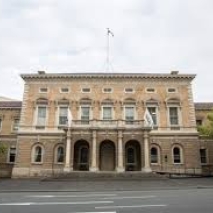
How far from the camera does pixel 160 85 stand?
37.3 metres

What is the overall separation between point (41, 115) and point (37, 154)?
4844 millimetres

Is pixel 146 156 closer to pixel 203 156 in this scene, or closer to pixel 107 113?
pixel 107 113

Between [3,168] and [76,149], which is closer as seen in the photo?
[76,149]

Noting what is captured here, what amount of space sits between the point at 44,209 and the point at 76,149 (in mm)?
24898

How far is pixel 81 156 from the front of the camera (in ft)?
117

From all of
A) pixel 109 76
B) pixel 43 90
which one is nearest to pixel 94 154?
pixel 109 76

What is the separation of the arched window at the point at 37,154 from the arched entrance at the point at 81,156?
4266 millimetres

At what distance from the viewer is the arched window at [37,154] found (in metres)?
35.3

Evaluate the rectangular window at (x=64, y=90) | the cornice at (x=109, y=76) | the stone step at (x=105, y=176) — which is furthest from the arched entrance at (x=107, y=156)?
the cornice at (x=109, y=76)

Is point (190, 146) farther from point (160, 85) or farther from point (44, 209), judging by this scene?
point (44, 209)

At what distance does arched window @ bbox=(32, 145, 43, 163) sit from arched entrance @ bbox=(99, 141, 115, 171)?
291 inches

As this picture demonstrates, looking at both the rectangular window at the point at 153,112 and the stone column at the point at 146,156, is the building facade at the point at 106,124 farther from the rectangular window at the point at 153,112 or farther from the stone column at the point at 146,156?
the stone column at the point at 146,156

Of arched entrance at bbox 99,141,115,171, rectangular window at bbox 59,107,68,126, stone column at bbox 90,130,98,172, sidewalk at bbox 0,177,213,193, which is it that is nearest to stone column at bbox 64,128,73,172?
stone column at bbox 90,130,98,172

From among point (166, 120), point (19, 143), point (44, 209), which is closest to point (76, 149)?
point (19, 143)
